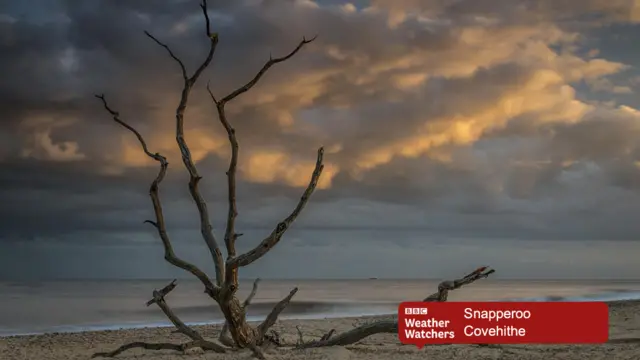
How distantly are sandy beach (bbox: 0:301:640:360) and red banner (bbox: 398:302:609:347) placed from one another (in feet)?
0.64

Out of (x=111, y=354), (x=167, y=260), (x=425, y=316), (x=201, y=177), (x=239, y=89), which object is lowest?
(x=111, y=354)

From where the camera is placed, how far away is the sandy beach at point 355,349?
9352 millimetres

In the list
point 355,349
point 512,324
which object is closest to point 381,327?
point 355,349

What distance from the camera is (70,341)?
43.3ft

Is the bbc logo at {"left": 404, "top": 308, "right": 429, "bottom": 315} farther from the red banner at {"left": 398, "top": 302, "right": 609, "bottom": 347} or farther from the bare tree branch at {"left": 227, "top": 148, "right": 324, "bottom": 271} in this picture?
the bare tree branch at {"left": 227, "top": 148, "right": 324, "bottom": 271}

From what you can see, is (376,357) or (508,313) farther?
(508,313)

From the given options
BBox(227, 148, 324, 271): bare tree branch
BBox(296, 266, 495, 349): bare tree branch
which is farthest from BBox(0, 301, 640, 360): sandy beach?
BBox(227, 148, 324, 271): bare tree branch

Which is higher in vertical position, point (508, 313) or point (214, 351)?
point (508, 313)

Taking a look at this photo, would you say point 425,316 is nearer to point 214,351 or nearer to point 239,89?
point 214,351

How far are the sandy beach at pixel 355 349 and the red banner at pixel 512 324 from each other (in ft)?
0.64

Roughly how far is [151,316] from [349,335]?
51.7ft

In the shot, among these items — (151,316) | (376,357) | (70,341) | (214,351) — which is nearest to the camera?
(376,357)

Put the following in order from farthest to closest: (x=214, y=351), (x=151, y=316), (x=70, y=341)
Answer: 1. (x=151, y=316)
2. (x=70, y=341)
3. (x=214, y=351)

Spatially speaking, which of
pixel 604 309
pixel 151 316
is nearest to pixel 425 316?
pixel 604 309
